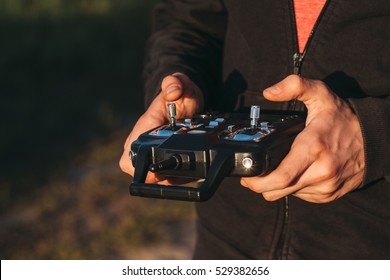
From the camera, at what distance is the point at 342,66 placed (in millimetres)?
1349

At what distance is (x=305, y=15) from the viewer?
137 centimetres

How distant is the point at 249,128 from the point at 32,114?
4000 millimetres

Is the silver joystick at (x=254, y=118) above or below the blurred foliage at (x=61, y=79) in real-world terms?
above

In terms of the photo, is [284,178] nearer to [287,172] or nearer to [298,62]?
[287,172]

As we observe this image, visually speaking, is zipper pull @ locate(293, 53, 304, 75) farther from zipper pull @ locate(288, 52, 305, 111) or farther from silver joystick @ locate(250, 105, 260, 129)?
silver joystick @ locate(250, 105, 260, 129)

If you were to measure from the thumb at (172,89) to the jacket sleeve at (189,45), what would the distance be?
17 cm

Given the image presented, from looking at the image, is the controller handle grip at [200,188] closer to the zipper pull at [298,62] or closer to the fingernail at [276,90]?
the fingernail at [276,90]

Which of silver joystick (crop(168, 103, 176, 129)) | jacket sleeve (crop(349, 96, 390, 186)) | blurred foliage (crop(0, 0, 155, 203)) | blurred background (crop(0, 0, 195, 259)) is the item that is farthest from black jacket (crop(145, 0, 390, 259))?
blurred foliage (crop(0, 0, 155, 203))

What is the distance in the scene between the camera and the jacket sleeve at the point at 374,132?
3.81 feet

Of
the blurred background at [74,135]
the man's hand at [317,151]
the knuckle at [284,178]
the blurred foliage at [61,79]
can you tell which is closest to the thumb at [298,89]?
the man's hand at [317,151]

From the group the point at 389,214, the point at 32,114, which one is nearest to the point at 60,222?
the point at 32,114

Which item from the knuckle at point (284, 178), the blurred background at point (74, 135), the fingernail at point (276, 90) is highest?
the fingernail at point (276, 90)

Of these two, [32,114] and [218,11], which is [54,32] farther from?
[218,11]

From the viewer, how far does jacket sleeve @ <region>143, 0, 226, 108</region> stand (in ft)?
5.16
